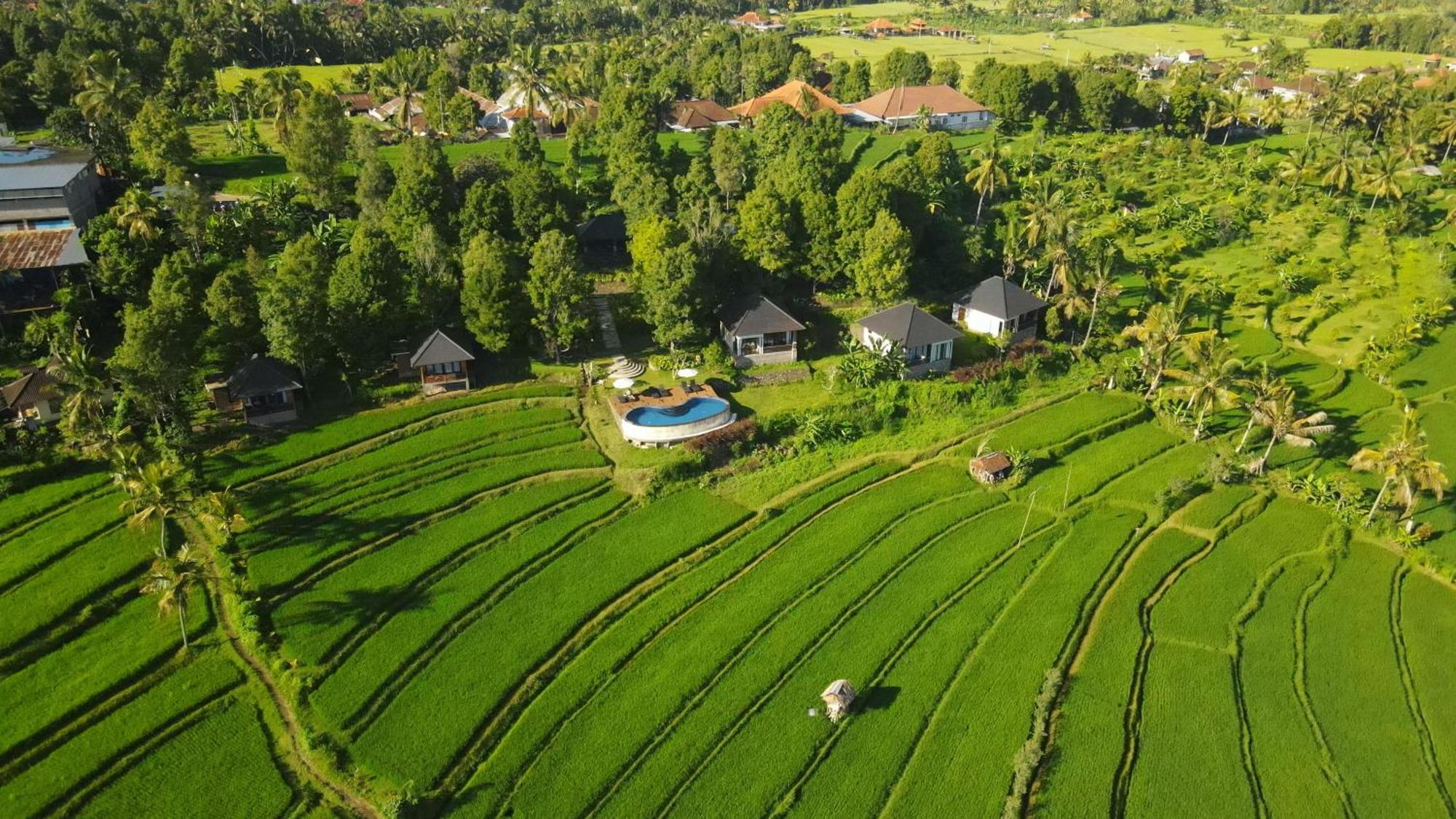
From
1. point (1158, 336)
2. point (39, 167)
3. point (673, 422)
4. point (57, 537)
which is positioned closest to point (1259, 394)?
point (1158, 336)

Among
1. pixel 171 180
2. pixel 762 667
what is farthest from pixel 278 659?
pixel 171 180

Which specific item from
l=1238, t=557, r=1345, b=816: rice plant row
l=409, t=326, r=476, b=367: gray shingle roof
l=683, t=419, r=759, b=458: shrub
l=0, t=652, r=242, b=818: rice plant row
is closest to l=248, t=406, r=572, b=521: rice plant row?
l=409, t=326, r=476, b=367: gray shingle roof

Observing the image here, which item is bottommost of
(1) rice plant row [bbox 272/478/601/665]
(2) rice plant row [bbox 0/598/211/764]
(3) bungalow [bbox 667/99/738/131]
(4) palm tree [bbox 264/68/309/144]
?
(1) rice plant row [bbox 272/478/601/665]

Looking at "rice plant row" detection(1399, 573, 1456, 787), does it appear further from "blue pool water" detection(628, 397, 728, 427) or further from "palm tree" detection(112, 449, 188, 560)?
"palm tree" detection(112, 449, 188, 560)

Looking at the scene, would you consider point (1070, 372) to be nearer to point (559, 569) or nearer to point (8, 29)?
point (559, 569)

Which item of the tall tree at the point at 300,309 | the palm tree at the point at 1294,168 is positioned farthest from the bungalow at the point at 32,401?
the palm tree at the point at 1294,168

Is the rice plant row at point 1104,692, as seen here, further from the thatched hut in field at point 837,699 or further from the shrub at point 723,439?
the shrub at point 723,439
